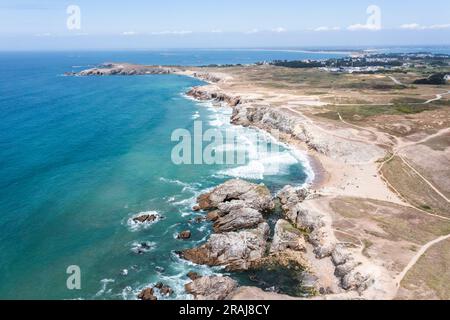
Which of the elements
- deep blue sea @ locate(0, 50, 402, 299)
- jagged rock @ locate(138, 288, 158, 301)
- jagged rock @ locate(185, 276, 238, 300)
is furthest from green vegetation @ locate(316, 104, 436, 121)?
jagged rock @ locate(138, 288, 158, 301)

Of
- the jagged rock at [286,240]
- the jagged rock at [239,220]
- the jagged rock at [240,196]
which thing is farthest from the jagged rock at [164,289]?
the jagged rock at [240,196]

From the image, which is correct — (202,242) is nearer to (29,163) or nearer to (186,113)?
(29,163)

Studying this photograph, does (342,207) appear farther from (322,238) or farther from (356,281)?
(356,281)

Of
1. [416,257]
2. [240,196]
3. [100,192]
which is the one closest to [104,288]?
[240,196]

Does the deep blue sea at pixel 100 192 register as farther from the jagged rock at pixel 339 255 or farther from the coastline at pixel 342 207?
the jagged rock at pixel 339 255

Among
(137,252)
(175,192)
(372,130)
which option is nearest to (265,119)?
(372,130)
